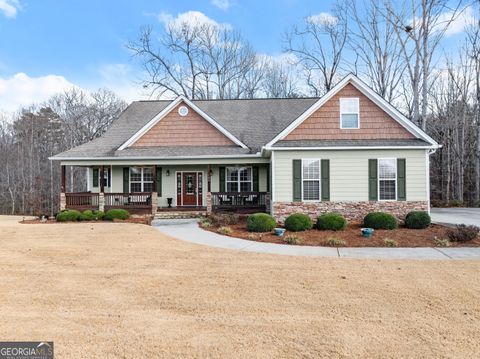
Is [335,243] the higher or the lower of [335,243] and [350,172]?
the lower

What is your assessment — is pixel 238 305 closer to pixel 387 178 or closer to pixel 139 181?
pixel 387 178

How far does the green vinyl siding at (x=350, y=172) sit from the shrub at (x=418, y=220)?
1.41m

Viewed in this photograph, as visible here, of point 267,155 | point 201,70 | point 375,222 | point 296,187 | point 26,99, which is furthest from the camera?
point 26,99

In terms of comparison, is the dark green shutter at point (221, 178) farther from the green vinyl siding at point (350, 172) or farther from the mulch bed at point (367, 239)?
the mulch bed at point (367, 239)

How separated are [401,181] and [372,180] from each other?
3.85ft

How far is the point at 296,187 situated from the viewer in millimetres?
13781

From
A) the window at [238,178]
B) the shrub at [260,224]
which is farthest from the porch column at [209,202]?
the shrub at [260,224]

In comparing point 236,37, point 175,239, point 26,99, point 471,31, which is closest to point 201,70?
point 236,37

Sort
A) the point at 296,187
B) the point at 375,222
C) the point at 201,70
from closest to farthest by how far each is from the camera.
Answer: the point at 375,222 → the point at 296,187 → the point at 201,70

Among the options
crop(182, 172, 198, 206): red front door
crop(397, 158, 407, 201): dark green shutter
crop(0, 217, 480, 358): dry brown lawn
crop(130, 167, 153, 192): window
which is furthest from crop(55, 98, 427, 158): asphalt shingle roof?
crop(0, 217, 480, 358): dry brown lawn

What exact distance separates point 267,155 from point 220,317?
1167 centimetres

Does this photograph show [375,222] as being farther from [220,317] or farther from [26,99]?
[26,99]

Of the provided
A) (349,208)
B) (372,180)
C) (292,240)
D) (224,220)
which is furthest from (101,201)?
(372,180)

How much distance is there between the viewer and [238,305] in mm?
4980
